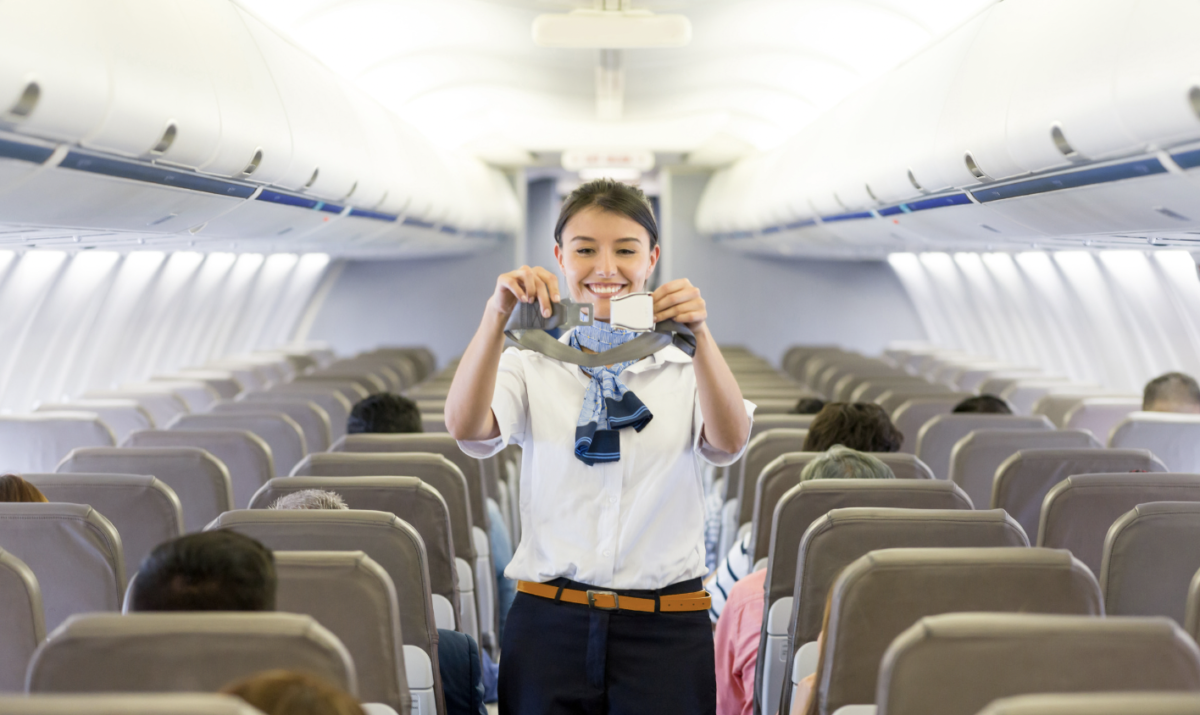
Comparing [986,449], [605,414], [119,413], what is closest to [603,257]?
[605,414]

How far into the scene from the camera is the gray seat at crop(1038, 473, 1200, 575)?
3574mm

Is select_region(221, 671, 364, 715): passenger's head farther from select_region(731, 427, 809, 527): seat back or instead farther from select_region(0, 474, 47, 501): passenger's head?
select_region(731, 427, 809, 527): seat back

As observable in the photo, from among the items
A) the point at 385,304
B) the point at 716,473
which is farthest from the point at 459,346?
the point at 716,473

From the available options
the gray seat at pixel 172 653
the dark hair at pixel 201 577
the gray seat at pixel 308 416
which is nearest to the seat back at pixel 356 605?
the dark hair at pixel 201 577

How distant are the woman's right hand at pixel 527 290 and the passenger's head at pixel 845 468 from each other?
6.27 ft

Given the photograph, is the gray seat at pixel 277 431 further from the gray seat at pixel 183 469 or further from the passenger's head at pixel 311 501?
the passenger's head at pixel 311 501

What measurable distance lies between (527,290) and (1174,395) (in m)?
4.85

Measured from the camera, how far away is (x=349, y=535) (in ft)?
9.30

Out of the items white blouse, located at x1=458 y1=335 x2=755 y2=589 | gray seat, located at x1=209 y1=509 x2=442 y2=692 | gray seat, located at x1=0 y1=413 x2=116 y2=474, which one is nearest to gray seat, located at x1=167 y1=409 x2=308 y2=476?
gray seat, located at x1=0 y1=413 x2=116 y2=474

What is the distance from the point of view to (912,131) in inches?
250

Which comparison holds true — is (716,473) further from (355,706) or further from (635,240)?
(355,706)

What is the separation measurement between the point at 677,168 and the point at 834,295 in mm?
3579

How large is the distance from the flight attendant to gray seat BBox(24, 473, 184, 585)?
1708 millimetres

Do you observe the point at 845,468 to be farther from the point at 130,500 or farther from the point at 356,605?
the point at 130,500
